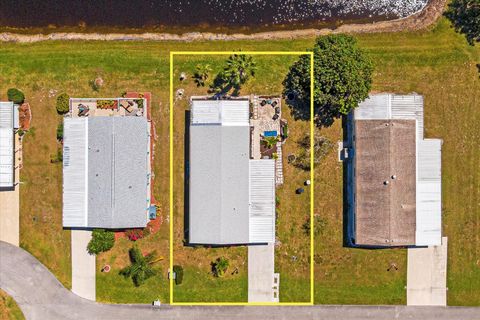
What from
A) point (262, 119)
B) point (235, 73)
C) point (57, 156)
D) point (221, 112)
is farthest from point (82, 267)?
point (235, 73)

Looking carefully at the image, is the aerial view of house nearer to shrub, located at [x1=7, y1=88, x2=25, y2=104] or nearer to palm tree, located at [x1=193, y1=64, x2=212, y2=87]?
palm tree, located at [x1=193, y1=64, x2=212, y2=87]

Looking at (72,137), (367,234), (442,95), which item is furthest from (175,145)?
(442,95)

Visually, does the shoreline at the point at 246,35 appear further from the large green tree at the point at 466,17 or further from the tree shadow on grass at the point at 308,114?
the tree shadow on grass at the point at 308,114

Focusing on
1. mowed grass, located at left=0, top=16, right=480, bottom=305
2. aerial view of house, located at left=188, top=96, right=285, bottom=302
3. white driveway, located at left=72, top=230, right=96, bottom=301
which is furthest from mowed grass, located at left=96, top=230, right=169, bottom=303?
aerial view of house, located at left=188, top=96, right=285, bottom=302

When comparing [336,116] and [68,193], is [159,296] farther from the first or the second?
[336,116]

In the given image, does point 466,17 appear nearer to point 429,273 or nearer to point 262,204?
point 429,273

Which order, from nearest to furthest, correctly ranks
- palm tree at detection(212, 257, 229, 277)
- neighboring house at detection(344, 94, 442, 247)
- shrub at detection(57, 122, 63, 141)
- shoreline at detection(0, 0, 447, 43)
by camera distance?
neighboring house at detection(344, 94, 442, 247), palm tree at detection(212, 257, 229, 277), shrub at detection(57, 122, 63, 141), shoreline at detection(0, 0, 447, 43)
